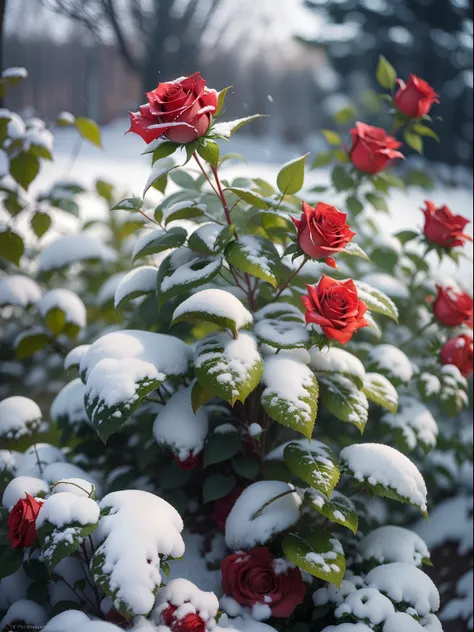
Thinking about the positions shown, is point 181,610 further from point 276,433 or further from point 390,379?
point 390,379

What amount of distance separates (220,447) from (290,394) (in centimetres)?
25

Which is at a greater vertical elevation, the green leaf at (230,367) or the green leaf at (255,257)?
the green leaf at (255,257)

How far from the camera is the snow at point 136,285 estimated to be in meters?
1.08

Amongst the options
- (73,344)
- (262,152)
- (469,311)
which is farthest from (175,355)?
(262,152)

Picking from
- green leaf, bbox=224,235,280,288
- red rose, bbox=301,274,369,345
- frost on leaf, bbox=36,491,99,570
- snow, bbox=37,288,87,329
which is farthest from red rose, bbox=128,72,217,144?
snow, bbox=37,288,87,329

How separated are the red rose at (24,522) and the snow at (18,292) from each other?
0.68 metres

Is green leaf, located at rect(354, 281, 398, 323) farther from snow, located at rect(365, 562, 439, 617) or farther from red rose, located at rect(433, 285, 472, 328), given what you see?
snow, located at rect(365, 562, 439, 617)

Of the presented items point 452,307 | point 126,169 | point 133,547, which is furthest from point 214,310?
point 126,169

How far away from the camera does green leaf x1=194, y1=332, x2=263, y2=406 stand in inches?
32.7

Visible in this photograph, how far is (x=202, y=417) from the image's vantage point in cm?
106

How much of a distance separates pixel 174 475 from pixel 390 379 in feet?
1.68

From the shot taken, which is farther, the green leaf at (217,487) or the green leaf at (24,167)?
the green leaf at (24,167)

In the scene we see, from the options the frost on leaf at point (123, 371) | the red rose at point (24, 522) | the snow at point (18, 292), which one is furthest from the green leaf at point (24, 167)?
the red rose at point (24, 522)

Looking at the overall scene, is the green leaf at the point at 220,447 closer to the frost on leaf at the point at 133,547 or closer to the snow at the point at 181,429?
the snow at the point at 181,429
